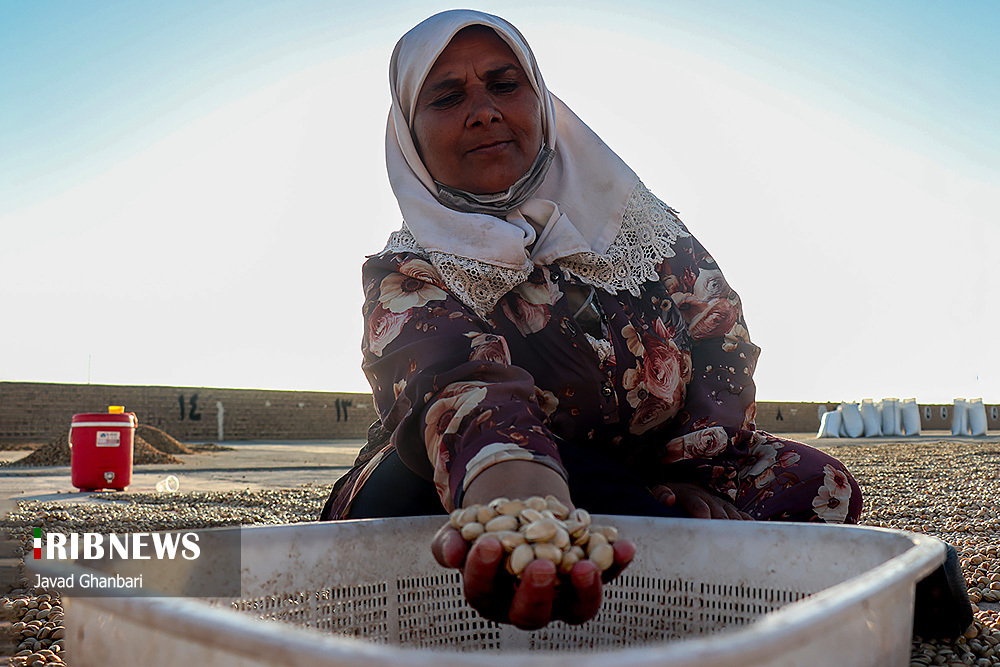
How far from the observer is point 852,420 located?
52.5 feet

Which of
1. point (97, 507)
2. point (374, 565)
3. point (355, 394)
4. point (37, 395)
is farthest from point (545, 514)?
point (355, 394)

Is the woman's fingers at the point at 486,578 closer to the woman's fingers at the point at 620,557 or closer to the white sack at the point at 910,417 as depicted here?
the woman's fingers at the point at 620,557

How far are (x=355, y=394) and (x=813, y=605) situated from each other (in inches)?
761

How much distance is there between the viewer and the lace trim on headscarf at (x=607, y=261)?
4.64 feet

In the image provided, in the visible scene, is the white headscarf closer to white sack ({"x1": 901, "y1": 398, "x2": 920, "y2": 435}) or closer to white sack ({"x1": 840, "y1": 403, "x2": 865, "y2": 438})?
white sack ({"x1": 840, "y1": 403, "x2": 865, "y2": 438})

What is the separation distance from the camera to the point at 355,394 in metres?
19.4

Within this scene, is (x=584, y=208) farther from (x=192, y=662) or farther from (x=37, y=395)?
(x=37, y=395)

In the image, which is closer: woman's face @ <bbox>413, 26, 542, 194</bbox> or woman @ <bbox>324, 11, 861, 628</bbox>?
woman @ <bbox>324, 11, 861, 628</bbox>

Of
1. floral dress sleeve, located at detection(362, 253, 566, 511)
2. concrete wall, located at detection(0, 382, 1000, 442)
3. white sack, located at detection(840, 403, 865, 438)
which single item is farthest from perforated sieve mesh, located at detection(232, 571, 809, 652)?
white sack, located at detection(840, 403, 865, 438)

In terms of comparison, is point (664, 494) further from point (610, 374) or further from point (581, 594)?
point (581, 594)

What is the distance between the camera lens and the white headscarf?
145 centimetres

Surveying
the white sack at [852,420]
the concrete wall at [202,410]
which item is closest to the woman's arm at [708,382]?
the concrete wall at [202,410]

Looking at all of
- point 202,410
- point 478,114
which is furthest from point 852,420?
point 478,114

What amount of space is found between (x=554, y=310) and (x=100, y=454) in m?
3.90
